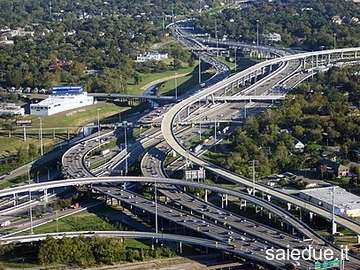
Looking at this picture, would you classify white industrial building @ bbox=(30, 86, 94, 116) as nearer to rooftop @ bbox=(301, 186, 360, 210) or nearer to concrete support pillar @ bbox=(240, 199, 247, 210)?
concrete support pillar @ bbox=(240, 199, 247, 210)

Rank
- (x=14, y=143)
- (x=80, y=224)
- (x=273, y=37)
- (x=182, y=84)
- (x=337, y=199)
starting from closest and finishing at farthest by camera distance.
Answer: (x=337, y=199) → (x=80, y=224) → (x=14, y=143) → (x=182, y=84) → (x=273, y=37)

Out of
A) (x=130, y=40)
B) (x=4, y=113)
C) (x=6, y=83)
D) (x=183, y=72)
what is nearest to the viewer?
(x=4, y=113)

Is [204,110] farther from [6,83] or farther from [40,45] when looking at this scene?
[40,45]

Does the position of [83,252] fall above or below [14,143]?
below

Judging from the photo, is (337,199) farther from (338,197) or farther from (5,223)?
(5,223)

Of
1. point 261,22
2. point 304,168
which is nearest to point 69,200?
point 304,168

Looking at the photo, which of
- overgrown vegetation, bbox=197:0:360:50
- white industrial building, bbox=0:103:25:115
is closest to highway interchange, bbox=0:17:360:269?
white industrial building, bbox=0:103:25:115

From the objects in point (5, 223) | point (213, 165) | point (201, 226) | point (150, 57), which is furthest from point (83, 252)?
point (150, 57)
